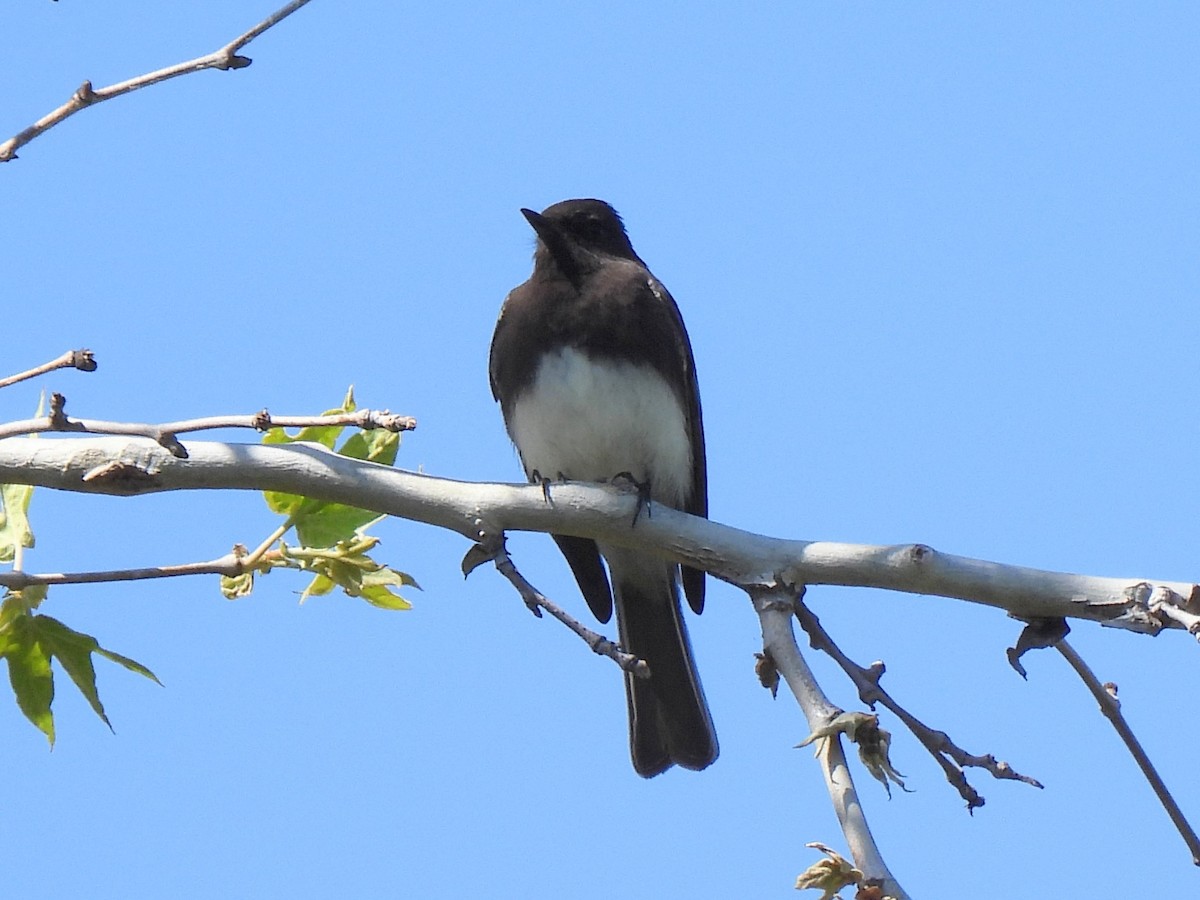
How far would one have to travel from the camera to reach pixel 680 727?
18.7ft

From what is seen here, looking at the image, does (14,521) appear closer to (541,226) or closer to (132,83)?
(132,83)

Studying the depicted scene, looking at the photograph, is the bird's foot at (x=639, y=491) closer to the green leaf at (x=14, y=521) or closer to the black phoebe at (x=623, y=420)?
the black phoebe at (x=623, y=420)

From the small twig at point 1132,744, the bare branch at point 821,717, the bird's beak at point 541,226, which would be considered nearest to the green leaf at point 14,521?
the bare branch at point 821,717

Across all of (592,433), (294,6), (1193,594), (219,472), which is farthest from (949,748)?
(592,433)

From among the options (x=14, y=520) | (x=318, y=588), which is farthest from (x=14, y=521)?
(x=318, y=588)

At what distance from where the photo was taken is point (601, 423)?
5.96m

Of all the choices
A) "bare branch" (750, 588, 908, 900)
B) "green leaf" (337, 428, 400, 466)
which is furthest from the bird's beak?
"bare branch" (750, 588, 908, 900)

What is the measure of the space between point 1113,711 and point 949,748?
331mm

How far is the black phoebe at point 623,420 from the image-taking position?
5.83m

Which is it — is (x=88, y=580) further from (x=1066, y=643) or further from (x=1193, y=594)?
(x=1193, y=594)

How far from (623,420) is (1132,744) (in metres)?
3.22

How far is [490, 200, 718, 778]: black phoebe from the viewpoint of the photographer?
583 cm

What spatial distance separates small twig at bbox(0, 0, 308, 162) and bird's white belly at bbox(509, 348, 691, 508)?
131 inches

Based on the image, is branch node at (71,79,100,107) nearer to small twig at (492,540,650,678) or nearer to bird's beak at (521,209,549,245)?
small twig at (492,540,650,678)
